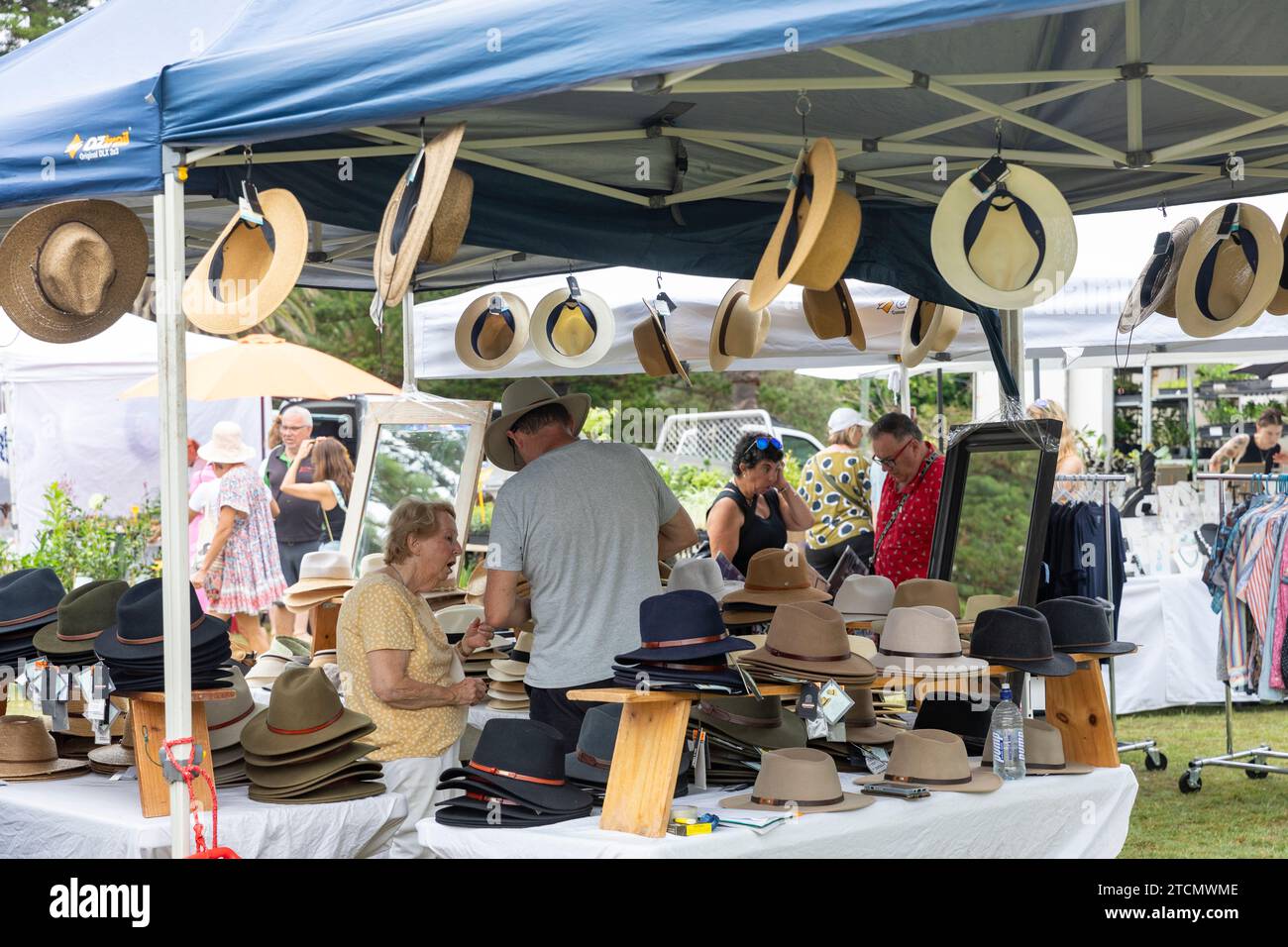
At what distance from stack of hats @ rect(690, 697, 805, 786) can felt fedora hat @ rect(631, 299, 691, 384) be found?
3216mm

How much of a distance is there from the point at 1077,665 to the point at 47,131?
336 centimetres

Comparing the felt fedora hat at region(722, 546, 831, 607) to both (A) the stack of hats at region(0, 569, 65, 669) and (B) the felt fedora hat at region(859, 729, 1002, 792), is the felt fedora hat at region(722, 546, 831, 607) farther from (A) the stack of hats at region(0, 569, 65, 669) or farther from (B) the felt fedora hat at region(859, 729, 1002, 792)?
(A) the stack of hats at region(0, 569, 65, 669)

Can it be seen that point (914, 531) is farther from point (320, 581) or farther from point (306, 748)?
point (306, 748)

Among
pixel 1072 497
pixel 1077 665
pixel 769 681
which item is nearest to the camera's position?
pixel 769 681

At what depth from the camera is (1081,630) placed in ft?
14.1

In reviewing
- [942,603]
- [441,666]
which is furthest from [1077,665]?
[441,666]

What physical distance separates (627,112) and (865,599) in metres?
1.87

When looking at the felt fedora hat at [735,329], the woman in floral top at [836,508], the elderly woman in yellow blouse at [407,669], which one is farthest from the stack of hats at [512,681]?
the woman in floral top at [836,508]

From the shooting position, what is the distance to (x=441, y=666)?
173 inches

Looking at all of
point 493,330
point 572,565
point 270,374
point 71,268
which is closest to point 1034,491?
point 572,565

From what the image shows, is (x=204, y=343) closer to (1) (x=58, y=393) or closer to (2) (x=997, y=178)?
(1) (x=58, y=393)

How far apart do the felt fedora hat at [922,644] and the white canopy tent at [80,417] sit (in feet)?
24.7

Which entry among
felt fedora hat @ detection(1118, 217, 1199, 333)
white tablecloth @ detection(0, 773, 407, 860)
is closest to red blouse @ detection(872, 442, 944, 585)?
felt fedora hat @ detection(1118, 217, 1199, 333)

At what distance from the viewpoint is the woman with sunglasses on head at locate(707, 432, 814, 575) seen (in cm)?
616
